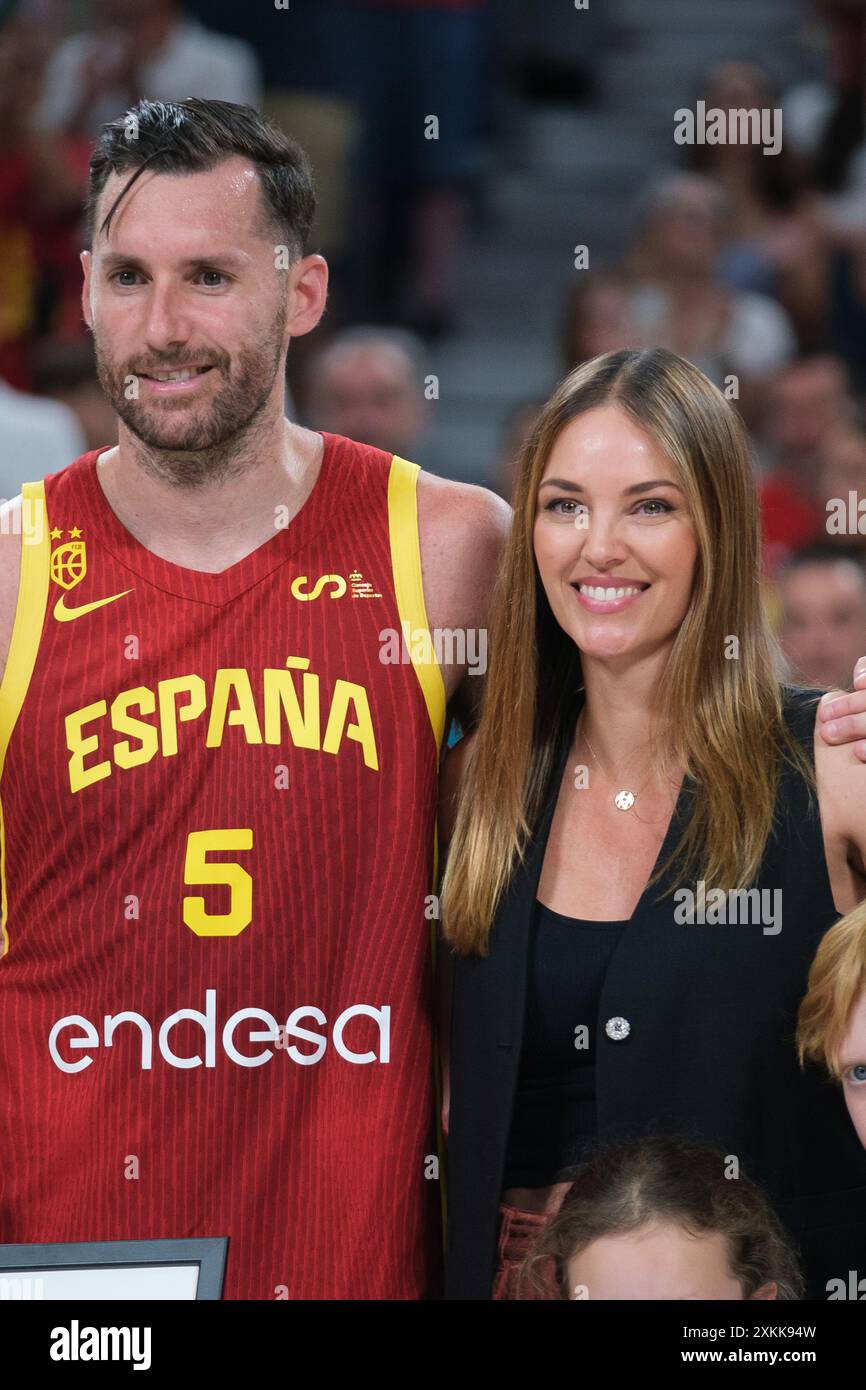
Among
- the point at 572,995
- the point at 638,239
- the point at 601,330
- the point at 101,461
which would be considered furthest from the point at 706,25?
the point at 572,995

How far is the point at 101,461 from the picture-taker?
2.23m

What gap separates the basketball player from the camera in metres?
2.06

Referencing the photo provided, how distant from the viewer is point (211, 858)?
2064 millimetres

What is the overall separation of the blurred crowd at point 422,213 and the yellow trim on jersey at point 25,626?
2372 mm

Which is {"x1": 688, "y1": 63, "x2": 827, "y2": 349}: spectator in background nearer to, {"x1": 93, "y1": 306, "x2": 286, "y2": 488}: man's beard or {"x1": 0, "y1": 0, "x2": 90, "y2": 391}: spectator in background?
{"x1": 0, "y1": 0, "x2": 90, "y2": 391}: spectator in background

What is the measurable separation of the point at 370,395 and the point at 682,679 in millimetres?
2667

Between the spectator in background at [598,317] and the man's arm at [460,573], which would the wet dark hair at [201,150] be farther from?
the spectator in background at [598,317]

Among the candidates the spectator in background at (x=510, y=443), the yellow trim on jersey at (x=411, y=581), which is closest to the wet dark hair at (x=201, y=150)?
the yellow trim on jersey at (x=411, y=581)

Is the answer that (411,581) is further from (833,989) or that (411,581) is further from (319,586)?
(833,989)

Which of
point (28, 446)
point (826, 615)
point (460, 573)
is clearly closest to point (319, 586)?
point (460, 573)
